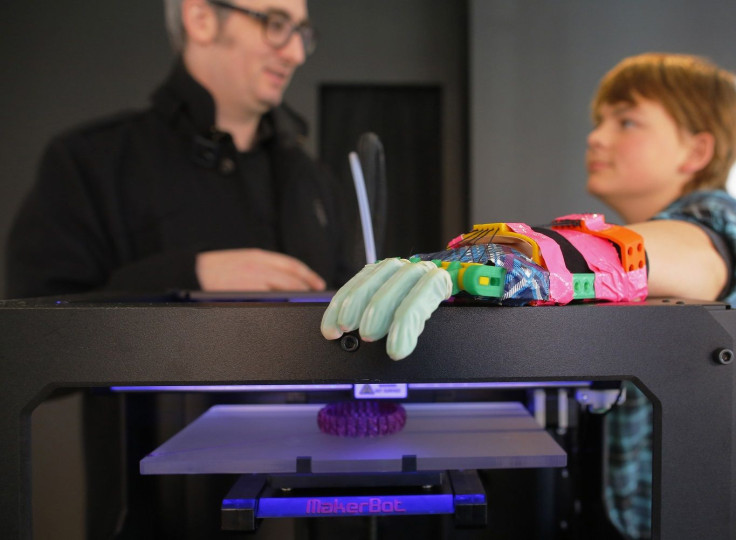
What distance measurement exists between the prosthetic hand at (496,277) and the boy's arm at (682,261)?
0.12 metres

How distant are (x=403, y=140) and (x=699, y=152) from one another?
100 cm

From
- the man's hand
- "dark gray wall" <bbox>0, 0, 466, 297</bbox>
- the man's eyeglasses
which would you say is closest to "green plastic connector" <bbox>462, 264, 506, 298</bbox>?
the man's hand

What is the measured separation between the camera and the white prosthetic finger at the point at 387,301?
0.32 m

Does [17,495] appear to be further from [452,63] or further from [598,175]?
[452,63]

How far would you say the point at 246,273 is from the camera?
1.11m

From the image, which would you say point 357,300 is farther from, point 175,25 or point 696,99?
point 175,25

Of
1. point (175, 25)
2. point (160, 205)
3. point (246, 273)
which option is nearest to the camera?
point (246, 273)

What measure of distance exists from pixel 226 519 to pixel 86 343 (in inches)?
6.8

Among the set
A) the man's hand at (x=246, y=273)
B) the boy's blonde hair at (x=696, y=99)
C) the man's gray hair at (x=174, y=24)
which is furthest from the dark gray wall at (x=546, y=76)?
the man's gray hair at (x=174, y=24)

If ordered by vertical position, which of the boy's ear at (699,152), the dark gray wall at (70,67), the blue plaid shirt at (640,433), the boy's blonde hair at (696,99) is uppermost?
the dark gray wall at (70,67)

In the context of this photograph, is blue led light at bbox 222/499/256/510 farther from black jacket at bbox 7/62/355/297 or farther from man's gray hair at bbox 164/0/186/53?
man's gray hair at bbox 164/0/186/53

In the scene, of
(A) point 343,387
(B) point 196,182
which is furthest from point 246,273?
(A) point 343,387

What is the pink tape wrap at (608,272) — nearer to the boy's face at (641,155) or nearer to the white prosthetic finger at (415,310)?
the white prosthetic finger at (415,310)

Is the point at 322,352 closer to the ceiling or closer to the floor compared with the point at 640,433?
closer to the ceiling
